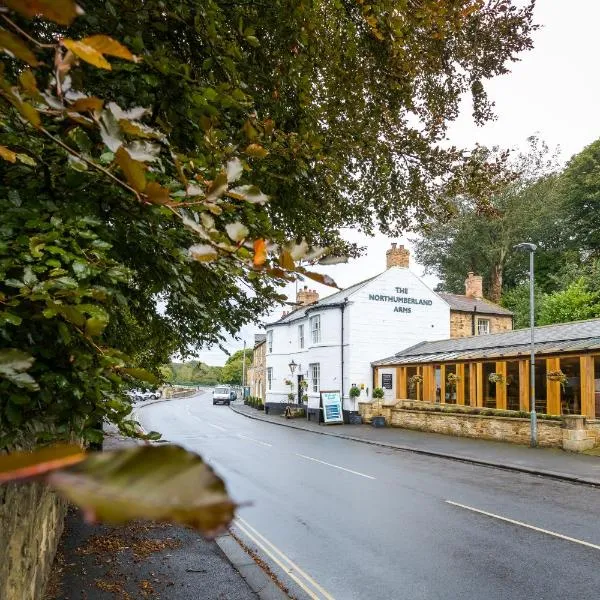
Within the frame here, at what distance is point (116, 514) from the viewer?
0.40 metres

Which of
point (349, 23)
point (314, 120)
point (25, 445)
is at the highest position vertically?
point (349, 23)

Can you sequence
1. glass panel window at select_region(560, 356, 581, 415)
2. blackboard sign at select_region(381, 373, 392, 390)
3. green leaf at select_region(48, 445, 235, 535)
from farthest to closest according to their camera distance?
blackboard sign at select_region(381, 373, 392, 390)
glass panel window at select_region(560, 356, 581, 415)
green leaf at select_region(48, 445, 235, 535)

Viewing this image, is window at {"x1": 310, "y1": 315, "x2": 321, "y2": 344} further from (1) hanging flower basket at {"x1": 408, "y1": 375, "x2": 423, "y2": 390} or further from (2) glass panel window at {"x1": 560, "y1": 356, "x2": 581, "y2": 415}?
(2) glass panel window at {"x1": 560, "y1": 356, "x2": 581, "y2": 415}

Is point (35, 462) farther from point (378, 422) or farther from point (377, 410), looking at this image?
point (377, 410)

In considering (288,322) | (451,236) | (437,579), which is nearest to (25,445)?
(437,579)

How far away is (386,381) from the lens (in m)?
31.4

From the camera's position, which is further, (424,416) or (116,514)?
(424,416)

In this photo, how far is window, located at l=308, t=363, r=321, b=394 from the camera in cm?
3416

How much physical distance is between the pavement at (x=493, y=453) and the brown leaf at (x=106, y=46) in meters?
14.1

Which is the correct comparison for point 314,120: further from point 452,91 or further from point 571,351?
point 571,351

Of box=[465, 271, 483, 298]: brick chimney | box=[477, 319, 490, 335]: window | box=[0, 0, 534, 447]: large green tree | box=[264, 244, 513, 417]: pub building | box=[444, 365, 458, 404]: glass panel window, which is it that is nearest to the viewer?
box=[0, 0, 534, 447]: large green tree

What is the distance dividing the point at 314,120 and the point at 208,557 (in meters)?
5.43

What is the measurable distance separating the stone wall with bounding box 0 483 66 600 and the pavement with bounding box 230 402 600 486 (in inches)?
469

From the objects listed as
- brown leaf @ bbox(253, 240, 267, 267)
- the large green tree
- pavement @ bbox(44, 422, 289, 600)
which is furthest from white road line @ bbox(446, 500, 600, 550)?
brown leaf @ bbox(253, 240, 267, 267)
